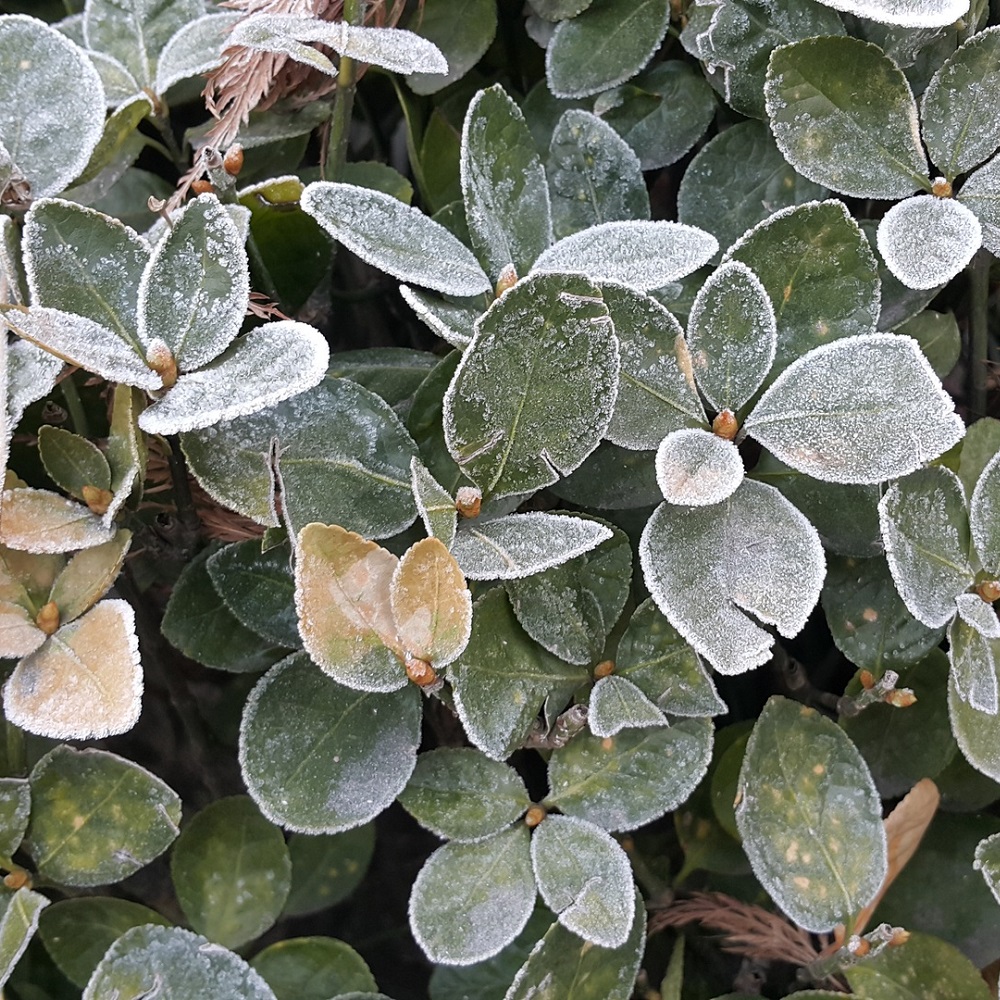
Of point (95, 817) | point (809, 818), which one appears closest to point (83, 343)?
point (95, 817)

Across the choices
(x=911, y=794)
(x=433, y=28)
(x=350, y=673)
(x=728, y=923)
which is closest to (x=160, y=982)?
(x=350, y=673)

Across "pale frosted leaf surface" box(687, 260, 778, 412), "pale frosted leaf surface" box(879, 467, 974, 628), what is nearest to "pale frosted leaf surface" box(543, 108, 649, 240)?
"pale frosted leaf surface" box(687, 260, 778, 412)

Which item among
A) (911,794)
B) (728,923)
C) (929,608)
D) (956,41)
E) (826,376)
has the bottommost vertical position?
(728,923)

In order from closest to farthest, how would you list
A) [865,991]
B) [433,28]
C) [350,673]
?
[350,673]
[865,991]
[433,28]

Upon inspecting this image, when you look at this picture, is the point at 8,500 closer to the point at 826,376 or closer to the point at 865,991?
the point at 826,376

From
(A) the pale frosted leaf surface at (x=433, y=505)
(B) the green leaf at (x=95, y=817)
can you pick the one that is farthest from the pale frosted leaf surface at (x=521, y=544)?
(B) the green leaf at (x=95, y=817)

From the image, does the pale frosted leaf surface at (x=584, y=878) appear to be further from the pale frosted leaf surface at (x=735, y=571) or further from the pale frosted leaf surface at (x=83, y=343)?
the pale frosted leaf surface at (x=83, y=343)

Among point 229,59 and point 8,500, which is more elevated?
point 229,59
